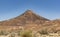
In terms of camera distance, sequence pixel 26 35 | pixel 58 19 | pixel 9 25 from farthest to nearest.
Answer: pixel 9 25, pixel 58 19, pixel 26 35

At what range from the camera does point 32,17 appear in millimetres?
121438

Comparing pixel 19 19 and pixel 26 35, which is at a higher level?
pixel 19 19

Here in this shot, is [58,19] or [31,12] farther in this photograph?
[31,12]

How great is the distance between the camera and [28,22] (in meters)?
119

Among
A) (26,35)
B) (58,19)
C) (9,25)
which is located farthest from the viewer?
(9,25)

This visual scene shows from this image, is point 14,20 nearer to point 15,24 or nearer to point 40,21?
point 15,24

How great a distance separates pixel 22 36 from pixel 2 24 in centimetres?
9172

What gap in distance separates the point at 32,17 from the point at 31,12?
10.6 ft

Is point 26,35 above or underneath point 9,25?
underneath

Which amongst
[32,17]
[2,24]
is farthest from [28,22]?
[2,24]

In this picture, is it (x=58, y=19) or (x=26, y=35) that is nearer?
(x=26, y=35)

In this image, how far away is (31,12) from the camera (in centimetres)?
12275

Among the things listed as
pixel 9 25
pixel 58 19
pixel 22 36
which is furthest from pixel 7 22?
pixel 22 36

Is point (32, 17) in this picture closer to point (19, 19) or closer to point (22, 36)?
point (19, 19)
